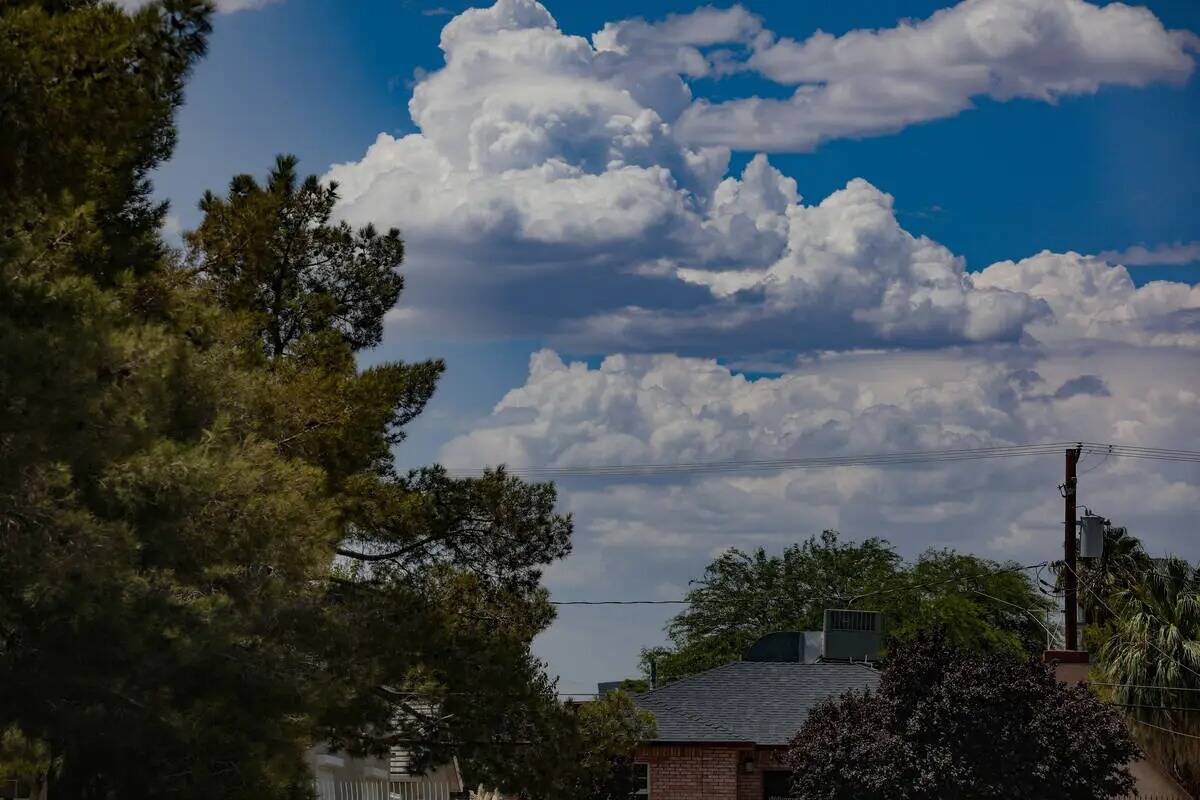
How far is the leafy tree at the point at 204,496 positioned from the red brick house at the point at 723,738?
1731 cm

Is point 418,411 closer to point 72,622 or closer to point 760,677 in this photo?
point 72,622

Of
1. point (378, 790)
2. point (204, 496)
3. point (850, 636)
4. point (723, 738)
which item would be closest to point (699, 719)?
point (723, 738)

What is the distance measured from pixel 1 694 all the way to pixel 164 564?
6.62 ft

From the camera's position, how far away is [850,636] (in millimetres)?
54656

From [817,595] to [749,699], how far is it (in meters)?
39.9

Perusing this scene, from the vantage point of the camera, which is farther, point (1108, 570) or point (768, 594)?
point (768, 594)

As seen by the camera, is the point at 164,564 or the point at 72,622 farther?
the point at 164,564

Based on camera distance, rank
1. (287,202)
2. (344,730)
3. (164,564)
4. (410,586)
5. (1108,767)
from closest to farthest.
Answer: (164,564)
(344,730)
(410,586)
(287,202)
(1108,767)

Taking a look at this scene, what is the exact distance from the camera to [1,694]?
1717 centimetres

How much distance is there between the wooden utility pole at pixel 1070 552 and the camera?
45406 millimetres

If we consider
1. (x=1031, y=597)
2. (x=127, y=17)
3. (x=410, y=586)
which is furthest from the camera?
(x=1031, y=597)

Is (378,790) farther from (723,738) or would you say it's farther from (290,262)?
(723,738)

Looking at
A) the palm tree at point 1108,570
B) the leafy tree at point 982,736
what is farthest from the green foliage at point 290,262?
the palm tree at point 1108,570

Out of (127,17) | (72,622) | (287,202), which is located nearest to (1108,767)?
(287,202)
